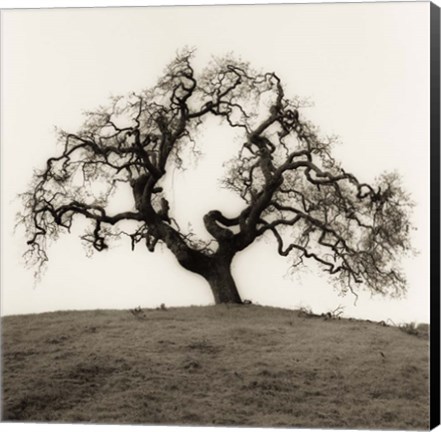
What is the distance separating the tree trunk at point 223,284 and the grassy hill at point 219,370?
0.07 m

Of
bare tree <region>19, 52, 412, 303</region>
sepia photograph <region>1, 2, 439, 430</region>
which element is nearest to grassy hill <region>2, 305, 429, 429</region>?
sepia photograph <region>1, 2, 439, 430</region>

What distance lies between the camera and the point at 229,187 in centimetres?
641

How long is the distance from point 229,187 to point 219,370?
1.15 meters

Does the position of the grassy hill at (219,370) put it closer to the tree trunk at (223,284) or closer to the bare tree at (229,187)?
the tree trunk at (223,284)

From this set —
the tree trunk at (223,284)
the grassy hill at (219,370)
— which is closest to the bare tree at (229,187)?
the tree trunk at (223,284)

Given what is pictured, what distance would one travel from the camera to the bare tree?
627cm

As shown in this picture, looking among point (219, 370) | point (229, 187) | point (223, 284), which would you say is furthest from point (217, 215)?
point (219, 370)

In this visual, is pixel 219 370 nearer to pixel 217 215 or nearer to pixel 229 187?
pixel 217 215

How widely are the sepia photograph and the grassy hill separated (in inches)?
0.5

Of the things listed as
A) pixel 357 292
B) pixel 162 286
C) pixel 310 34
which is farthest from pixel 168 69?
pixel 357 292

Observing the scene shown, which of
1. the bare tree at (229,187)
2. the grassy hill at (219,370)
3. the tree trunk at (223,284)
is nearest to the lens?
the grassy hill at (219,370)

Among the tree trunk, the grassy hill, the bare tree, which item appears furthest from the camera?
the tree trunk

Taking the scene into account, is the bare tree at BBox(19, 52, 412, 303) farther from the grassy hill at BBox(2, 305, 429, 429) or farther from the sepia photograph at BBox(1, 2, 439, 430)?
the grassy hill at BBox(2, 305, 429, 429)

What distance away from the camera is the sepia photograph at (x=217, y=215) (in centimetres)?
616
